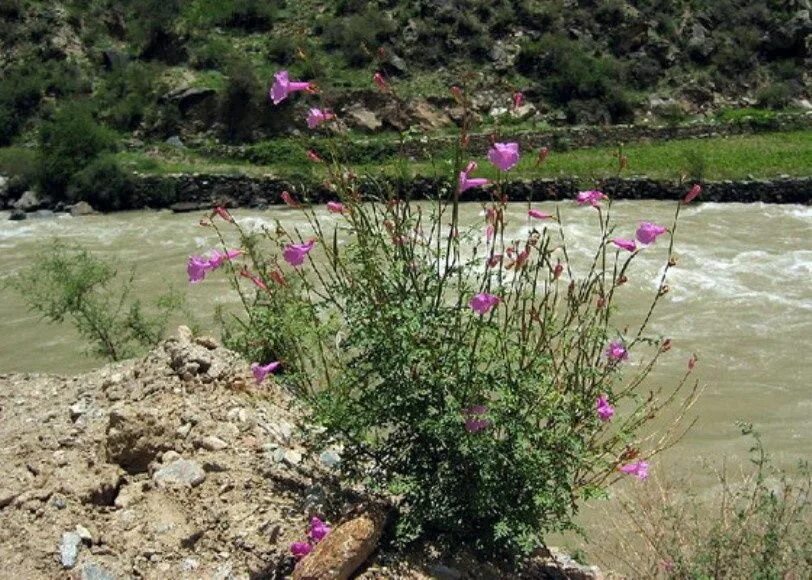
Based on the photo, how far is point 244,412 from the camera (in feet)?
14.6

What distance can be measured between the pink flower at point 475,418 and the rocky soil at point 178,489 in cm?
54

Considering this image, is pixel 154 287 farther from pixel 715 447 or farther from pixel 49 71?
pixel 49 71

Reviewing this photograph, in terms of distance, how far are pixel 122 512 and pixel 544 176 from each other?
1939 centimetres

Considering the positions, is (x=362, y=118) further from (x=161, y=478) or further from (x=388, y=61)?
(x=161, y=478)

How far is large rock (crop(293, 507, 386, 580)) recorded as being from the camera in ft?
10.8

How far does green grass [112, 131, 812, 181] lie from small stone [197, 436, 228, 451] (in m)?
15.3

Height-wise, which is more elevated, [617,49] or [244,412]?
[617,49]

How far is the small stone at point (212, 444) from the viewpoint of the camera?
409 cm

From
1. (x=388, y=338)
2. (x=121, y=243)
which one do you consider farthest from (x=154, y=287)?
(x=388, y=338)

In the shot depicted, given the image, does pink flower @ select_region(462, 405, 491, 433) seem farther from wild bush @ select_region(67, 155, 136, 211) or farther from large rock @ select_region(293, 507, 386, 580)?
wild bush @ select_region(67, 155, 136, 211)

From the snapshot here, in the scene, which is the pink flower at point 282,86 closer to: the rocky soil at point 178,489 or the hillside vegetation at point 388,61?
the rocky soil at point 178,489

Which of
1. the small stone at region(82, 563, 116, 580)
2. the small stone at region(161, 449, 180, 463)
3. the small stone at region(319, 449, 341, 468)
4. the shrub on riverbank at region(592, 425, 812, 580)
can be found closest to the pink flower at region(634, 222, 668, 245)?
the shrub on riverbank at region(592, 425, 812, 580)

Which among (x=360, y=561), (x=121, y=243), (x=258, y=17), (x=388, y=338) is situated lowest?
(x=121, y=243)

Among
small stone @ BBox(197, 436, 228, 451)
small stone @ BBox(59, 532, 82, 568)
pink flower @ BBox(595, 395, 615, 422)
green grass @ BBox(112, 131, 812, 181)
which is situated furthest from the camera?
green grass @ BBox(112, 131, 812, 181)
